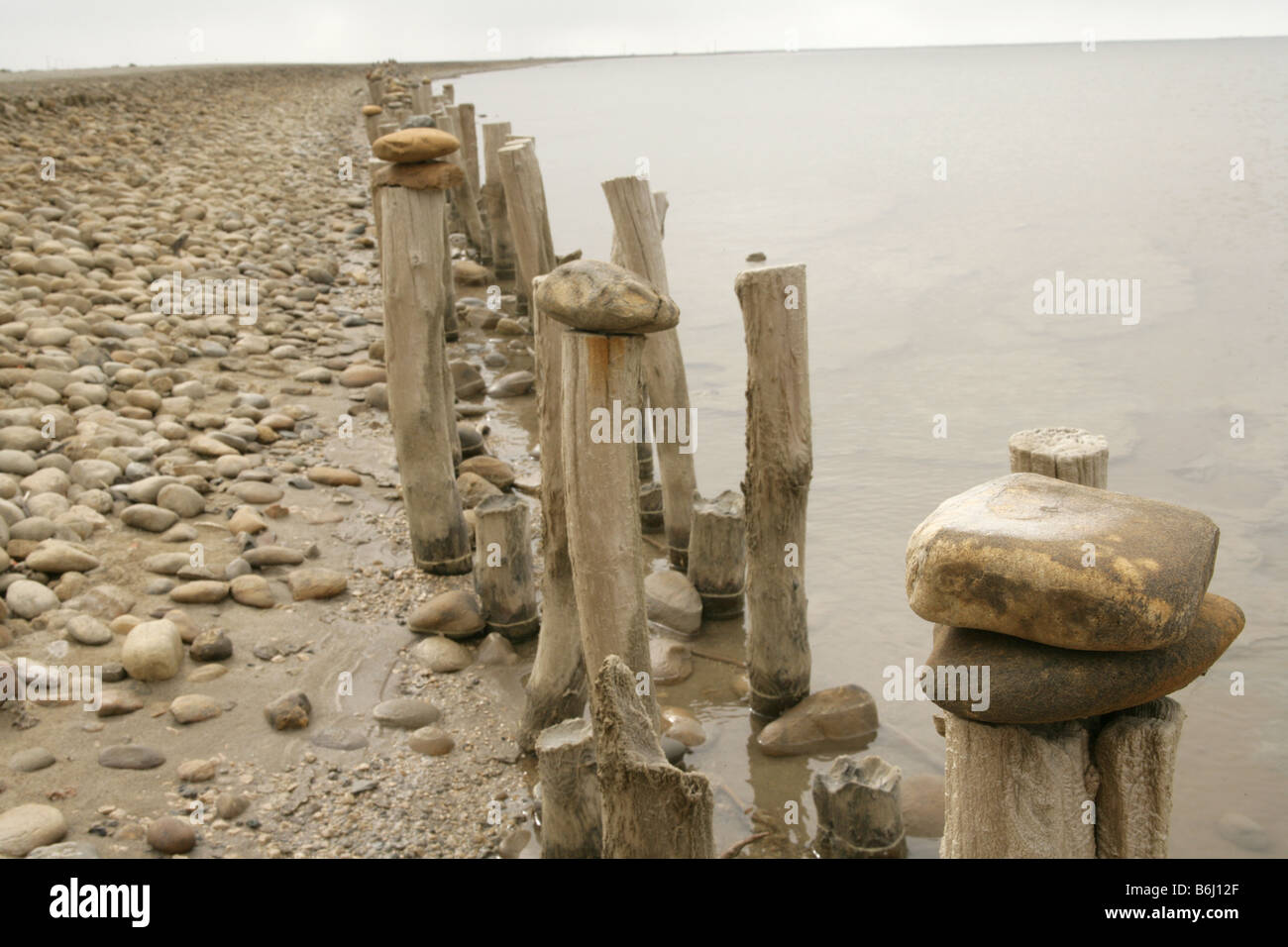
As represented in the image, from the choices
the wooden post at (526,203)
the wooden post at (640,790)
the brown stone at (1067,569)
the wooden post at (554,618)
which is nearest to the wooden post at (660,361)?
the wooden post at (554,618)

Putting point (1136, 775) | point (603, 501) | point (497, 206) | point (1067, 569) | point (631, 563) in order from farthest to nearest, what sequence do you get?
point (497, 206) < point (631, 563) < point (603, 501) < point (1136, 775) < point (1067, 569)

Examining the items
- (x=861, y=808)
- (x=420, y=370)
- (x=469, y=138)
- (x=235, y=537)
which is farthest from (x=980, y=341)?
(x=861, y=808)

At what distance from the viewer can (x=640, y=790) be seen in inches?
120

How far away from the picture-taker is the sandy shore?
14.7ft

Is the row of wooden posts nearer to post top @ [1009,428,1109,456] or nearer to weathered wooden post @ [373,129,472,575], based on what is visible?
weathered wooden post @ [373,129,472,575]

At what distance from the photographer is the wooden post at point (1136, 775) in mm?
2457

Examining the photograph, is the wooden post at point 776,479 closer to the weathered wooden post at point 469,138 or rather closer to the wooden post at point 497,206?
the wooden post at point 497,206

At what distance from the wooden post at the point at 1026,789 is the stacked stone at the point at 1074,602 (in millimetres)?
81

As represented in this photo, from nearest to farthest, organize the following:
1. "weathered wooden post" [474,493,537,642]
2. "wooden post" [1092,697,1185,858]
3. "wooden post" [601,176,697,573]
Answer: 1. "wooden post" [1092,697,1185,858]
2. "weathered wooden post" [474,493,537,642]
3. "wooden post" [601,176,697,573]

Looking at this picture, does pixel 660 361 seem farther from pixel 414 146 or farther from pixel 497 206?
pixel 497 206

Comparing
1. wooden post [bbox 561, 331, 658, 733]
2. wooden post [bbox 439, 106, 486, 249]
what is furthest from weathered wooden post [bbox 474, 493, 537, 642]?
wooden post [bbox 439, 106, 486, 249]

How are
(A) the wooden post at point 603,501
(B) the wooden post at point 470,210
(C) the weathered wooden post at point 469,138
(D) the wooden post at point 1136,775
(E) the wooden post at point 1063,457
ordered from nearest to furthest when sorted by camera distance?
(D) the wooden post at point 1136,775
(E) the wooden post at point 1063,457
(A) the wooden post at point 603,501
(B) the wooden post at point 470,210
(C) the weathered wooden post at point 469,138

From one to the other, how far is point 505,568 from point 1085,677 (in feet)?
12.5

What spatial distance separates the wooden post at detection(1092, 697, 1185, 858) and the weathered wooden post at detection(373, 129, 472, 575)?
177 inches
